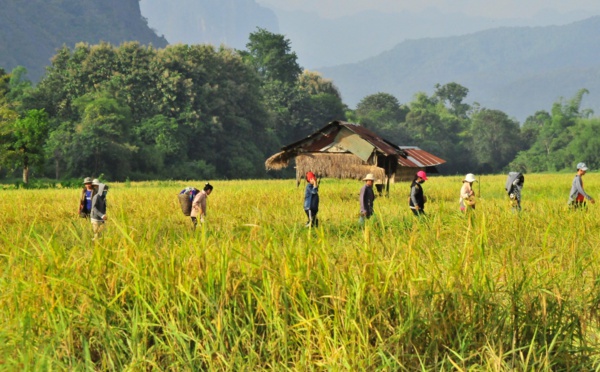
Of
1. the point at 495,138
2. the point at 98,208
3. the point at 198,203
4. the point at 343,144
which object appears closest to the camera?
the point at 98,208

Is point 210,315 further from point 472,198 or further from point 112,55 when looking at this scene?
point 112,55

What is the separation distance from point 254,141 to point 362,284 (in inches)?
2159

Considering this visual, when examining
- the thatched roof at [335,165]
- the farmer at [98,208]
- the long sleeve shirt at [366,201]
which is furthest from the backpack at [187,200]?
the thatched roof at [335,165]

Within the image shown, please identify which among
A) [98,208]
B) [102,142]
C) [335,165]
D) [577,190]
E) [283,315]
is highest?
[102,142]

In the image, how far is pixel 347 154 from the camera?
24953 millimetres

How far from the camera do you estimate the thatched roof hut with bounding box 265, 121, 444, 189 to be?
2397 cm

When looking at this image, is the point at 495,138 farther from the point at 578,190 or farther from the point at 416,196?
the point at 416,196

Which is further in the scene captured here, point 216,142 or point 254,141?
point 254,141

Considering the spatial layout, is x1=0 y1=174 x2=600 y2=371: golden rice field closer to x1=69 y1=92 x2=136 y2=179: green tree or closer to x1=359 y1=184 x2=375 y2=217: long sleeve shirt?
x1=359 y1=184 x2=375 y2=217: long sleeve shirt

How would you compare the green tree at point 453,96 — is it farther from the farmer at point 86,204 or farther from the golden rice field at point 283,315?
the golden rice field at point 283,315

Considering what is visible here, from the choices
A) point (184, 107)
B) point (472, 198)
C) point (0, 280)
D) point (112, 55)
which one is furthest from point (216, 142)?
point (0, 280)

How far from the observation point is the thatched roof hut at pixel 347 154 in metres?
24.0

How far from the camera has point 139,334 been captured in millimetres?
4234

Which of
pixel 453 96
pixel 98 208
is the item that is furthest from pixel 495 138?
pixel 98 208
